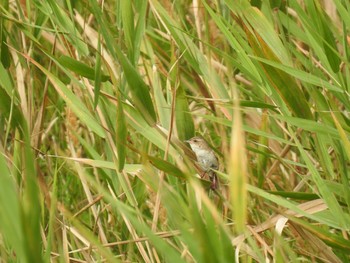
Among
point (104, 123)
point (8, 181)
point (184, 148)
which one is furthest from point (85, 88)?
point (8, 181)

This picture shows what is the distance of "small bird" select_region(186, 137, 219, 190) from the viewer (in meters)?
1.81

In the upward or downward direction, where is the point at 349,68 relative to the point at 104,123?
upward

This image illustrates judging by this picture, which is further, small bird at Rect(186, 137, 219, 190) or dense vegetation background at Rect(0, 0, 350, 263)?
small bird at Rect(186, 137, 219, 190)

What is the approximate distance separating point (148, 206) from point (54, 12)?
0.85m

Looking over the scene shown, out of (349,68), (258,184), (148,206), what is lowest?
(148,206)

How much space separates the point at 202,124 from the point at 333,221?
117 centimetres

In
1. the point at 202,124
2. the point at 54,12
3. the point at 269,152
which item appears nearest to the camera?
the point at 54,12

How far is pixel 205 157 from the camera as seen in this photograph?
184 centimetres

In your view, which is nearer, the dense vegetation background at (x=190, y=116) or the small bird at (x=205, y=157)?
the dense vegetation background at (x=190, y=116)

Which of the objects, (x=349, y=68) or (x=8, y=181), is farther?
(x=349, y=68)

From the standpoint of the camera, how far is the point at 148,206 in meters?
2.56

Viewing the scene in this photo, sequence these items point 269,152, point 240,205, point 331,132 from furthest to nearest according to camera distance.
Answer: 1. point 269,152
2. point 331,132
3. point 240,205

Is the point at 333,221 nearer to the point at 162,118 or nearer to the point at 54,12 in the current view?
the point at 162,118

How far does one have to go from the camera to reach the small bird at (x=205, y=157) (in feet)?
5.95
